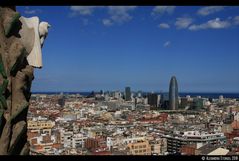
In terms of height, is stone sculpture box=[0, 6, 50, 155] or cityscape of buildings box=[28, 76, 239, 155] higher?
stone sculpture box=[0, 6, 50, 155]

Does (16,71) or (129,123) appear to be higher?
(16,71)

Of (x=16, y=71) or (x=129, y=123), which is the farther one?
(x=129, y=123)

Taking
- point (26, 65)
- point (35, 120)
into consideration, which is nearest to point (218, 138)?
point (35, 120)

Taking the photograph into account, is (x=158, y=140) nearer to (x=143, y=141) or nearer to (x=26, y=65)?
(x=143, y=141)

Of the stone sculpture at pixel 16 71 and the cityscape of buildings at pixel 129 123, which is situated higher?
the stone sculpture at pixel 16 71
